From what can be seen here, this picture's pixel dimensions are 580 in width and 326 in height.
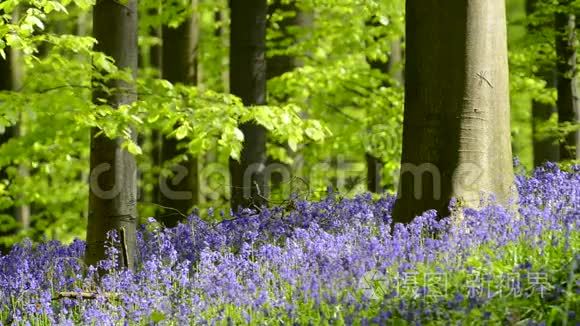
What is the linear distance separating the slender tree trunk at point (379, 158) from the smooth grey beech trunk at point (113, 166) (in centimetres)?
840

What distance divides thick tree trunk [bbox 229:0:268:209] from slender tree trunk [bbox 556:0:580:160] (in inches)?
164

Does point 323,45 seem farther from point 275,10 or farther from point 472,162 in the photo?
point 472,162

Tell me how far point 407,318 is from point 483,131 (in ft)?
8.99

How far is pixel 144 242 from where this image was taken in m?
7.62

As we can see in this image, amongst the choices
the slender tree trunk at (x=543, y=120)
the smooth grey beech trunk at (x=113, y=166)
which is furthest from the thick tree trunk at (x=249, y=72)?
the slender tree trunk at (x=543, y=120)

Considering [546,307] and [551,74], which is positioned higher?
[551,74]

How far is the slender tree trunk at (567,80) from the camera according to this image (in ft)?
36.3

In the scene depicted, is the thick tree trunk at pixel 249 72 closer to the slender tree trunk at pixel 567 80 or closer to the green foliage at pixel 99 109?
the green foliage at pixel 99 109

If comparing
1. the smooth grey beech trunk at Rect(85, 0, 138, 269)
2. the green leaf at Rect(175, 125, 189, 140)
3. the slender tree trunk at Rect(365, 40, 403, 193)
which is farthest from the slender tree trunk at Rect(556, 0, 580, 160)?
the smooth grey beech trunk at Rect(85, 0, 138, 269)

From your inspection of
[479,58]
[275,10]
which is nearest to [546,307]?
[479,58]

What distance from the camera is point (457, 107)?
6547 mm

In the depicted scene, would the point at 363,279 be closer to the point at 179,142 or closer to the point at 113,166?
the point at 113,166

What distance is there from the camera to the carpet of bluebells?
4316 mm

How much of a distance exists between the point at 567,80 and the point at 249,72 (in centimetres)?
449
